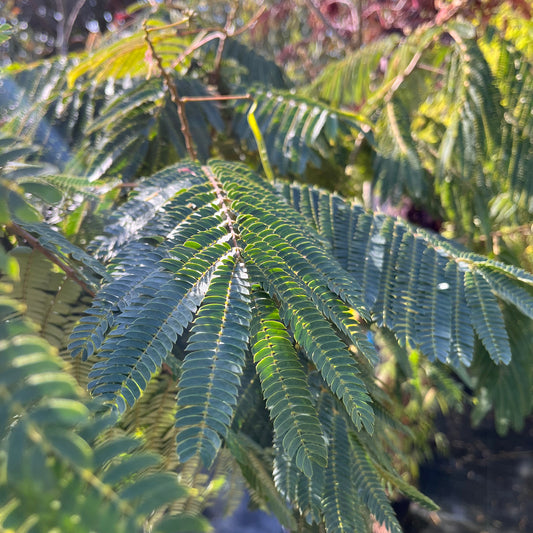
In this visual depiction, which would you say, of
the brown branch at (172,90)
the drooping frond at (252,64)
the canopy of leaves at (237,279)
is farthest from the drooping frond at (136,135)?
the drooping frond at (252,64)

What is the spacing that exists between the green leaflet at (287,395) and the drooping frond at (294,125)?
25.2 inches

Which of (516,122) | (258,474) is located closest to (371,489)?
(258,474)

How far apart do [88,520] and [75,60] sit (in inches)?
51.0

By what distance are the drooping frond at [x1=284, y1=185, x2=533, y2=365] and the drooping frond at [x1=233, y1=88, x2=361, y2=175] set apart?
0.26 meters

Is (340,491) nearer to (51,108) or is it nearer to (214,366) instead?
(214,366)

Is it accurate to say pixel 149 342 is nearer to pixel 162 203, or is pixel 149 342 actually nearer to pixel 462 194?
pixel 162 203

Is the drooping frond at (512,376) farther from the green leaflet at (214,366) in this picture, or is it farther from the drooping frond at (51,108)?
the drooping frond at (51,108)

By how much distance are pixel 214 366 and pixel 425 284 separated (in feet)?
1.39

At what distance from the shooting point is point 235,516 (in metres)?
0.83

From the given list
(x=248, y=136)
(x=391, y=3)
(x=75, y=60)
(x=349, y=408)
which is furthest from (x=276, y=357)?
(x=391, y=3)

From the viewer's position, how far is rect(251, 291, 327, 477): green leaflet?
468 millimetres

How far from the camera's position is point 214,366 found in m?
0.45

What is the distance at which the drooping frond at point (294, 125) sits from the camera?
105 centimetres

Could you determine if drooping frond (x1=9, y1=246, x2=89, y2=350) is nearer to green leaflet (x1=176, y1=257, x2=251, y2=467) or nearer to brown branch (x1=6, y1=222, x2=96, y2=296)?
brown branch (x1=6, y1=222, x2=96, y2=296)
